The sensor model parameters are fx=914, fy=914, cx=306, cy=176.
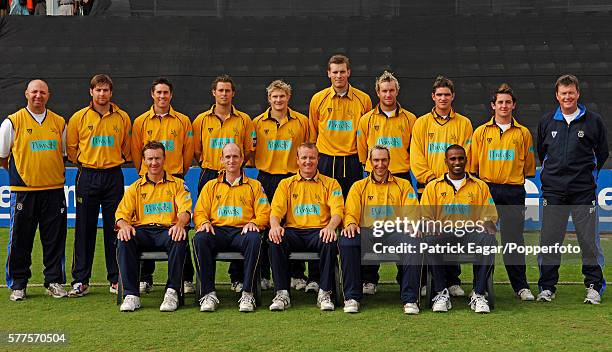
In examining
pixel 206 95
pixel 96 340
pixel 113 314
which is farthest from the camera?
pixel 206 95

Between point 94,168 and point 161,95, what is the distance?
70 centimetres

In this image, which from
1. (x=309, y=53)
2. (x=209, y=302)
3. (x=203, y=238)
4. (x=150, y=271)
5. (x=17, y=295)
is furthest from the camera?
(x=309, y=53)

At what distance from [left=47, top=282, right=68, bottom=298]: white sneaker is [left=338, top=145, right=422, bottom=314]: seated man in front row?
2.01 metres

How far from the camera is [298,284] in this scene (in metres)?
6.68

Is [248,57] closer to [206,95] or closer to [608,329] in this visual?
[206,95]

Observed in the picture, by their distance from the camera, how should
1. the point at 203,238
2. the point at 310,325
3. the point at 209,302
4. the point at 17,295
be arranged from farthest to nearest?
the point at 17,295
the point at 203,238
the point at 209,302
the point at 310,325

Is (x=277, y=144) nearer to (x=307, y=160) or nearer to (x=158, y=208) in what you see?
(x=307, y=160)

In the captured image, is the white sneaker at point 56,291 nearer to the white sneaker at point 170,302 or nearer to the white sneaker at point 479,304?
the white sneaker at point 170,302

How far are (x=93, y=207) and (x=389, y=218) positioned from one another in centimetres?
209

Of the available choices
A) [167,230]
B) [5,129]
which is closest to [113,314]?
[167,230]

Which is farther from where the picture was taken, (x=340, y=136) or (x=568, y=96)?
(x=340, y=136)

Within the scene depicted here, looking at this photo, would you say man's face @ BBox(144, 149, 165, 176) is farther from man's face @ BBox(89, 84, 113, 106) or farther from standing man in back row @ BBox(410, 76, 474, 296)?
standing man in back row @ BBox(410, 76, 474, 296)

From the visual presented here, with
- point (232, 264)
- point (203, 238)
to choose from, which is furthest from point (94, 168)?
point (232, 264)

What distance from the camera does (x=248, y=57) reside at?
34.8 ft
